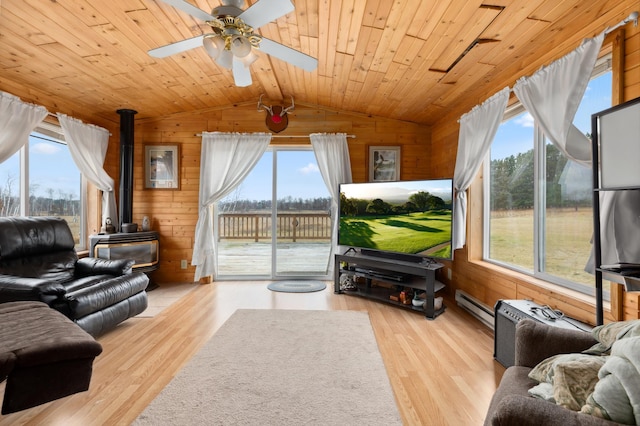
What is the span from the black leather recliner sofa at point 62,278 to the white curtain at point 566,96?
11.9ft

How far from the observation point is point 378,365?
2.45m

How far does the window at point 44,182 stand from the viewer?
359cm

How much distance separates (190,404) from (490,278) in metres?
2.78

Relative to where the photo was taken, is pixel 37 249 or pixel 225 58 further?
pixel 37 249

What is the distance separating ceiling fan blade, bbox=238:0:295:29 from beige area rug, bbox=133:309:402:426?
222 cm

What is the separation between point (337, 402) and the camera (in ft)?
6.51

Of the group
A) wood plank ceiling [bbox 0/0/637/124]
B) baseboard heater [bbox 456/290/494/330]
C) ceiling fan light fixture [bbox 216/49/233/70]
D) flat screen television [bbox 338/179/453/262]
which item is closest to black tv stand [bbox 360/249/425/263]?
flat screen television [bbox 338/179/453/262]

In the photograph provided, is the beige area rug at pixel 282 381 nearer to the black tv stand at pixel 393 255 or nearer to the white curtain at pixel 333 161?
the black tv stand at pixel 393 255

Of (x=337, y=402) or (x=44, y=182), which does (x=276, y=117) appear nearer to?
(x=44, y=182)

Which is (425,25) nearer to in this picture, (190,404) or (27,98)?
(190,404)

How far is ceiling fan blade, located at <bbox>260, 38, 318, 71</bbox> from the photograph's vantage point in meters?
2.38

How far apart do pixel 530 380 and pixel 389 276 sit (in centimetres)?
258

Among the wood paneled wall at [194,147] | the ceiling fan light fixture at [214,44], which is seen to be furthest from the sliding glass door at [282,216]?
the ceiling fan light fixture at [214,44]

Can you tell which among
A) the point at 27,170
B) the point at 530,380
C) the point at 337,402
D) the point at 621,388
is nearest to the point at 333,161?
the point at 337,402
